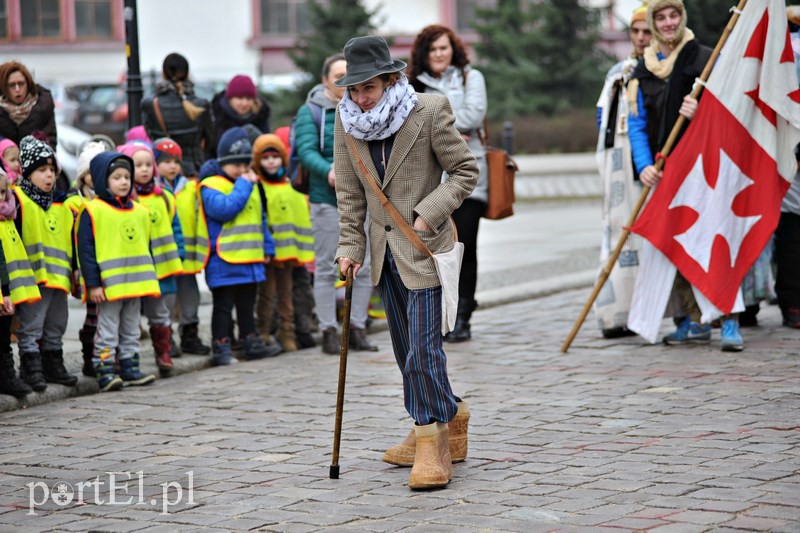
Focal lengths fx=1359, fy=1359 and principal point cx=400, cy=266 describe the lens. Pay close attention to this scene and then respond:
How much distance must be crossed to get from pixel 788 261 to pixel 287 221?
3460 millimetres

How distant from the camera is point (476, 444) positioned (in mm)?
6391

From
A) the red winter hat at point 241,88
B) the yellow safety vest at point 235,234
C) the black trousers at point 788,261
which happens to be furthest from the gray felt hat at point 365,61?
the red winter hat at point 241,88

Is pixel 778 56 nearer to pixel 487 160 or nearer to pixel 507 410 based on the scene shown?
pixel 487 160

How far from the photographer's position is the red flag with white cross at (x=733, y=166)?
8570mm

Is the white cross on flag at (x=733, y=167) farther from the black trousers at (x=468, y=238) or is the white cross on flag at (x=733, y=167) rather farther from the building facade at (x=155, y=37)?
the building facade at (x=155, y=37)

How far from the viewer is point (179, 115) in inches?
418

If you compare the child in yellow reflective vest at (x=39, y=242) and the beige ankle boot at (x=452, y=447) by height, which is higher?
the child in yellow reflective vest at (x=39, y=242)

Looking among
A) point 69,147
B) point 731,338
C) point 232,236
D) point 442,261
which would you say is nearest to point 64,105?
point 69,147

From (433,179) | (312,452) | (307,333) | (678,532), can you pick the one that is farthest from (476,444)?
(307,333)

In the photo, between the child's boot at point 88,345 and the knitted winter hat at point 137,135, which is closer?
the child's boot at point 88,345

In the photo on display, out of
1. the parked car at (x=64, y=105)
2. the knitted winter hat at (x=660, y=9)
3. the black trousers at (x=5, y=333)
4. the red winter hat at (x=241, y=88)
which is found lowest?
the black trousers at (x=5, y=333)

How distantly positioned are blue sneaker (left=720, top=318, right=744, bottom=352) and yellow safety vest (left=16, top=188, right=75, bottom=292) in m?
4.09

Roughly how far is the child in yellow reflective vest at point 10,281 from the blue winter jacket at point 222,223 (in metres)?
1.52

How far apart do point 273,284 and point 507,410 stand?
2.95 meters
